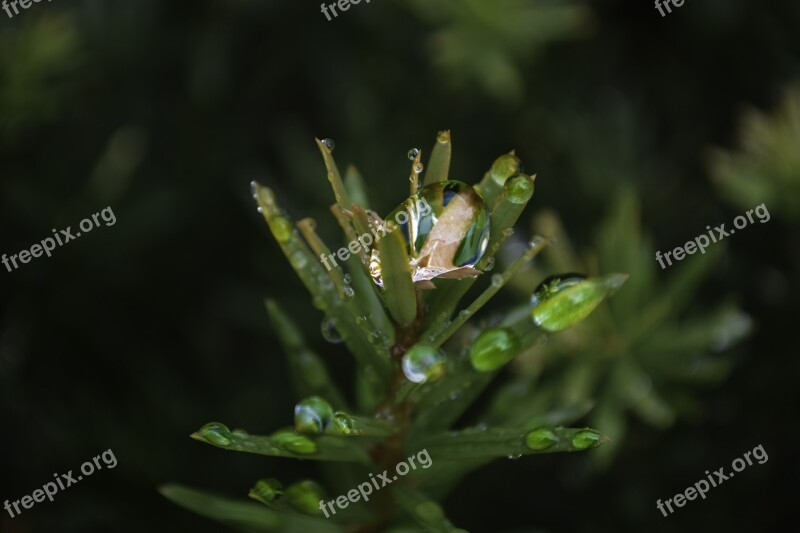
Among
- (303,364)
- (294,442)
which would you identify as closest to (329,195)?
(303,364)

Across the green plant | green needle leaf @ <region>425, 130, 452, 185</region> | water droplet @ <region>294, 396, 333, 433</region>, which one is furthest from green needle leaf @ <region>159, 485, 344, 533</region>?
green needle leaf @ <region>425, 130, 452, 185</region>

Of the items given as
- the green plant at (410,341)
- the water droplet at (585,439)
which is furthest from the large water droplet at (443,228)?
the water droplet at (585,439)

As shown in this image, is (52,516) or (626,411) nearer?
(52,516)

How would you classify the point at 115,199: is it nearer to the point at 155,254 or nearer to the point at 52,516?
the point at 155,254

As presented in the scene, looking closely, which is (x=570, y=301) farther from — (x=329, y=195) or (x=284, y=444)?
(x=329, y=195)

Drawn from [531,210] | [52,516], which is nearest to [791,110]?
[531,210]

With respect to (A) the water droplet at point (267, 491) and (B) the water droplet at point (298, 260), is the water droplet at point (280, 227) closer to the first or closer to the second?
(B) the water droplet at point (298, 260)

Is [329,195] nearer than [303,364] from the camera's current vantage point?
No
